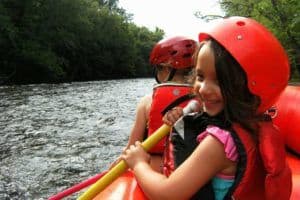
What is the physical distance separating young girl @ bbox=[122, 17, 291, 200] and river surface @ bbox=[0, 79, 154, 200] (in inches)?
133

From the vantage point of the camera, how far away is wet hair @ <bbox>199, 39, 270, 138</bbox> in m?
1.41

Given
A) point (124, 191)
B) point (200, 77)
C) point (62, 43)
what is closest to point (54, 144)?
point (124, 191)

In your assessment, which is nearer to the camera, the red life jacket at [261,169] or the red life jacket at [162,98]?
the red life jacket at [261,169]

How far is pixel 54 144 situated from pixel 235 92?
6.58 meters

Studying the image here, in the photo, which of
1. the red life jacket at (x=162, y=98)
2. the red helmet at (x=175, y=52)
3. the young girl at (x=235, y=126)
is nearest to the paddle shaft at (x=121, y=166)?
the young girl at (x=235, y=126)

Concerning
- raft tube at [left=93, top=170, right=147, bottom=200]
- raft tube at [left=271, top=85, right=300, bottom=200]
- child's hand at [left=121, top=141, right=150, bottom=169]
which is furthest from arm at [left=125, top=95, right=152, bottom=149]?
child's hand at [left=121, top=141, right=150, bottom=169]

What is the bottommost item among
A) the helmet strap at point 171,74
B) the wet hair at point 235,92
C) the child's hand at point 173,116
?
the child's hand at point 173,116

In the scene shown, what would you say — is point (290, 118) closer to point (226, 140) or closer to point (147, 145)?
point (147, 145)

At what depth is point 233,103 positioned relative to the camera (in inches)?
56.3

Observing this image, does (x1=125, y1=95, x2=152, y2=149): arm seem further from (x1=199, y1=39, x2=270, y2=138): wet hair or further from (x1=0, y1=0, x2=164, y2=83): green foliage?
(x1=0, y1=0, x2=164, y2=83): green foliage

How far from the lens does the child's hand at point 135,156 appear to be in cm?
158

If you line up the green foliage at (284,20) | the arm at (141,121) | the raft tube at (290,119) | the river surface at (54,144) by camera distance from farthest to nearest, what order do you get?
the green foliage at (284,20)
the river surface at (54,144)
the raft tube at (290,119)
the arm at (141,121)

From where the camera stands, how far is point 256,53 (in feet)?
4.68

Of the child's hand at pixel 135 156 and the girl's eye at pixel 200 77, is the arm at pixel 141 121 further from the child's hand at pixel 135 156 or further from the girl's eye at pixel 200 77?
the girl's eye at pixel 200 77
